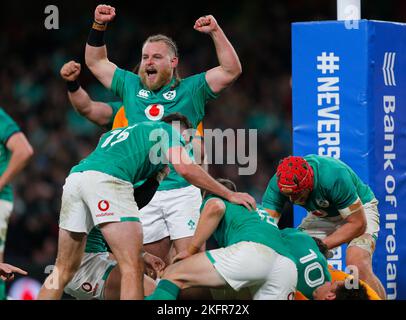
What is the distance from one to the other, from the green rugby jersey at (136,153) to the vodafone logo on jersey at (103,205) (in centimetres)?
20

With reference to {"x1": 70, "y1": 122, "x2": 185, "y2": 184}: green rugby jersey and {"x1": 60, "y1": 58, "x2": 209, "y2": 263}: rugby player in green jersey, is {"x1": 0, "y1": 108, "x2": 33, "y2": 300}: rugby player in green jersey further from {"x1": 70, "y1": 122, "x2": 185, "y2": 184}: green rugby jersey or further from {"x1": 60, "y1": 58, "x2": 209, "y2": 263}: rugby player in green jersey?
{"x1": 70, "y1": 122, "x2": 185, "y2": 184}: green rugby jersey

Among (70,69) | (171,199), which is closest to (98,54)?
(70,69)

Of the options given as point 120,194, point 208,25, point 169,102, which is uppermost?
point 208,25

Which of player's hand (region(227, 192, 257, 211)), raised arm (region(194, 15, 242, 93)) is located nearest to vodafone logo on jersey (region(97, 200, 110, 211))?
player's hand (region(227, 192, 257, 211))

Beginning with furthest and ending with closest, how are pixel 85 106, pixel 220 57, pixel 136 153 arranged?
pixel 85 106, pixel 220 57, pixel 136 153

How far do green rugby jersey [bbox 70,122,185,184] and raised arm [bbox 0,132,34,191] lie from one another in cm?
100

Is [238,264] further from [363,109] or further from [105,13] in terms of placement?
[105,13]

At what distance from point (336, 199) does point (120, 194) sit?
186 centimetres

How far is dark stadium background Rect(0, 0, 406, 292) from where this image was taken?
13.2 m

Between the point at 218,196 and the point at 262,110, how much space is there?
23.5 ft

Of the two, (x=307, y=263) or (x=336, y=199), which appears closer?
(x=307, y=263)

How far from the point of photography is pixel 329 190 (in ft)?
25.0

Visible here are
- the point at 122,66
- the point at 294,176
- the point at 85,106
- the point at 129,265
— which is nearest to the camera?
the point at 129,265
